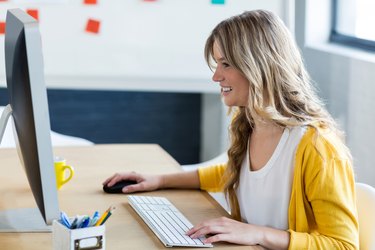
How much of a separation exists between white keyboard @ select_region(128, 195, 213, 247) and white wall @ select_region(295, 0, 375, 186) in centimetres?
117

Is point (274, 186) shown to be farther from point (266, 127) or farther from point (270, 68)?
point (270, 68)

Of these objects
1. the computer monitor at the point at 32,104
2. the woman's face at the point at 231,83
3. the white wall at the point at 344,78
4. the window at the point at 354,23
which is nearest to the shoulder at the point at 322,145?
the woman's face at the point at 231,83

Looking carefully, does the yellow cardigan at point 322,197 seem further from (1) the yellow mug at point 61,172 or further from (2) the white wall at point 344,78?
(2) the white wall at point 344,78

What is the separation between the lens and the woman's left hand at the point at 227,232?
141 centimetres

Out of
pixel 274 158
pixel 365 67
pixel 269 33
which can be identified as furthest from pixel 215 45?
pixel 365 67

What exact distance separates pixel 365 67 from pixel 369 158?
1.07 feet

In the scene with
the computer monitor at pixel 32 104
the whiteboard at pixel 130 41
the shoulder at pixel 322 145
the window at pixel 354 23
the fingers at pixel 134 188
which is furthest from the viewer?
the whiteboard at pixel 130 41

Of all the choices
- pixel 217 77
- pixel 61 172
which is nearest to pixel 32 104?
pixel 217 77

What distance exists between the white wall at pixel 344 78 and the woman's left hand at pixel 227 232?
1.30 m

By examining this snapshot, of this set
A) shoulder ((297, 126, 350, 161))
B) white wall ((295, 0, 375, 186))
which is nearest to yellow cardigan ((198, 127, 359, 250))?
shoulder ((297, 126, 350, 161))

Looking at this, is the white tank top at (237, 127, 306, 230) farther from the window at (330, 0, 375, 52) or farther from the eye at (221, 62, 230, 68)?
the window at (330, 0, 375, 52)

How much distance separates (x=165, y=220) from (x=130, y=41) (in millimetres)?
1636

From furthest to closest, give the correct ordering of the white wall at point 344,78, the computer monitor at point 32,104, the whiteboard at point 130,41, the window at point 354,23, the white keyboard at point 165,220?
the whiteboard at point 130,41, the window at point 354,23, the white wall at point 344,78, the white keyboard at point 165,220, the computer monitor at point 32,104

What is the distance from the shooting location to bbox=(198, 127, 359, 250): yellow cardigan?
145 cm
